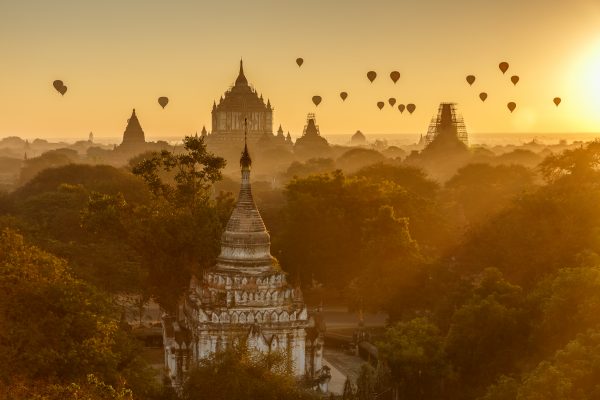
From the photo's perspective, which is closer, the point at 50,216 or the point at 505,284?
the point at 505,284

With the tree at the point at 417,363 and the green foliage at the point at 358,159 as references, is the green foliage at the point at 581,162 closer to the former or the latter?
the tree at the point at 417,363

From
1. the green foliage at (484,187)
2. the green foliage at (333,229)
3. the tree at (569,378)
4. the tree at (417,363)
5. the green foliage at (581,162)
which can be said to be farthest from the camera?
the green foliage at (484,187)

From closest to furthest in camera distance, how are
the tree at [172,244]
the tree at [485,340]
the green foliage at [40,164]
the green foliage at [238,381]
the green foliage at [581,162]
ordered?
the green foliage at [238,381], the tree at [485,340], the tree at [172,244], the green foliage at [581,162], the green foliage at [40,164]

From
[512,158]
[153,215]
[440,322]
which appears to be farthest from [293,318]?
[512,158]

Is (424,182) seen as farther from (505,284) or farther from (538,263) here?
(505,284)

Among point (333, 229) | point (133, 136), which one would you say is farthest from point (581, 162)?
point (133, 136)

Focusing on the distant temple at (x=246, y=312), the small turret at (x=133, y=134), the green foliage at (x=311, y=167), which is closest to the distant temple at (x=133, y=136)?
the small turret at (x=133, y=134)

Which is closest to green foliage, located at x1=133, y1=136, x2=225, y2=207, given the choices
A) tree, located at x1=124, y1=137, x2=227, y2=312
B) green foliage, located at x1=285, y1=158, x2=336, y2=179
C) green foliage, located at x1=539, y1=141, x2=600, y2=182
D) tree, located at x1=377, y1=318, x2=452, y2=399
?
tree, located at x1=124, y1=137, x2=227, y2=312

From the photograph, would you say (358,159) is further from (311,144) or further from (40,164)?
(40,164)
